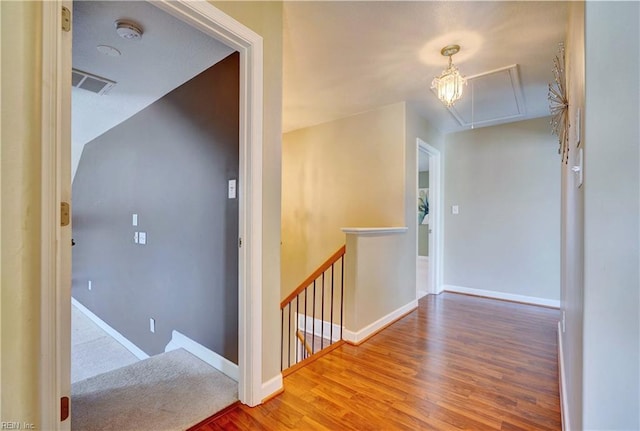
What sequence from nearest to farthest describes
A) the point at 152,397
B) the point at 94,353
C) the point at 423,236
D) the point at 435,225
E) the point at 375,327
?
the point at 152,397 → the point at 375,327 → the point at 94,353 → the point at 435,225 → the point at 423,236

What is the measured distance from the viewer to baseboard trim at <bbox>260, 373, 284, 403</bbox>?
68.7 inches

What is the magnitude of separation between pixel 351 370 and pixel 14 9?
7.93 feet

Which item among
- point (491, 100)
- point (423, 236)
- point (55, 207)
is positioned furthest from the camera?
point (423, 236)

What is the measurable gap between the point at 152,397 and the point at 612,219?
225 centimetres

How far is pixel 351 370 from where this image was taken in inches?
84.4

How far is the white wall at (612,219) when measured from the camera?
74 cm

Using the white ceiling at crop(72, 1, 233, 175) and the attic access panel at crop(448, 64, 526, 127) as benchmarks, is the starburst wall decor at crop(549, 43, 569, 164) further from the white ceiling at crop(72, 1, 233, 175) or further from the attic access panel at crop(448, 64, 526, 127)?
the white ceiling at crop(72, 1, 233, 175)

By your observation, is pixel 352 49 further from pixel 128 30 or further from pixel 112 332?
pixel 112 332

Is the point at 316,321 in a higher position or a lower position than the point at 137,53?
lower

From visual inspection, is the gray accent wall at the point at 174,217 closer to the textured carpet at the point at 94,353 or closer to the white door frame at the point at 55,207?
the textured carpet at the point at 94,353

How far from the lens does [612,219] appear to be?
2.51 ft

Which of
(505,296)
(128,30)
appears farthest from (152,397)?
(505,296)

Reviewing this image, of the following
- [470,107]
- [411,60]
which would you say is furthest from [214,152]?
[470,107]

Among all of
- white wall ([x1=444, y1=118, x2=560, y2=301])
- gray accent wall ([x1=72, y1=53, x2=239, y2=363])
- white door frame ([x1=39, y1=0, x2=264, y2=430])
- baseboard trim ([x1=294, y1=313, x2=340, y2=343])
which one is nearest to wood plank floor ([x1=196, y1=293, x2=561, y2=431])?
gray accent wall ([x1=72, y1=53, x2=239, y2=363])
